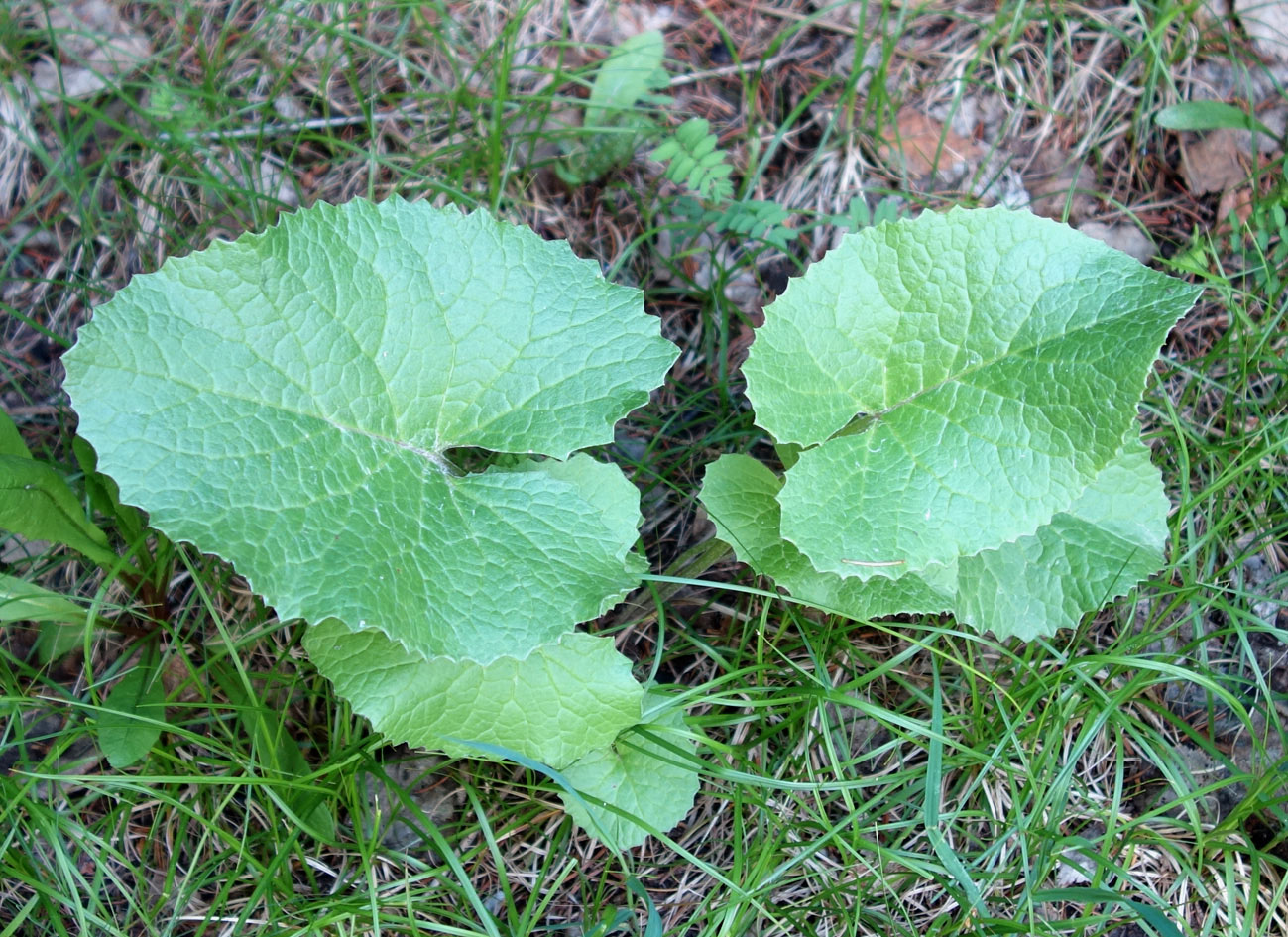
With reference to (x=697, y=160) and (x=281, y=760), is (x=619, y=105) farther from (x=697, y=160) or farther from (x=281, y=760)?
(x=281, y=760)

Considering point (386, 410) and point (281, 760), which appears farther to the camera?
point (281, 760)

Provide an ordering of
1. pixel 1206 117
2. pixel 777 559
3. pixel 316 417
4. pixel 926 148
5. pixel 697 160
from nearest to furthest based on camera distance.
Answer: pixel 316 417 < pixel 777 559 < pixel 697 160 < pixel 1206 117 < pixel 926 148

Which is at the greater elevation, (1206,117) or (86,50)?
(86,50)

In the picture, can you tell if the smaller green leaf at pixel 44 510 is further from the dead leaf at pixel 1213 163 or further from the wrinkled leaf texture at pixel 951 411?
the dead leaf at pixel 1213 163

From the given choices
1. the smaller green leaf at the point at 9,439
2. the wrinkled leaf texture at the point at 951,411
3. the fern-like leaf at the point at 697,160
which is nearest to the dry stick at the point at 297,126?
the fern-like leaf at the point at 697,160

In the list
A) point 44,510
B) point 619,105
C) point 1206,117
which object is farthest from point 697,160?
point 44,510
